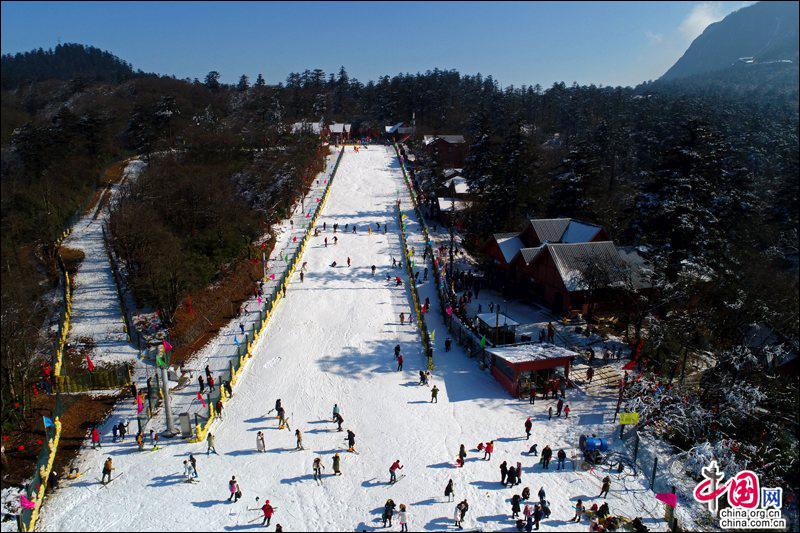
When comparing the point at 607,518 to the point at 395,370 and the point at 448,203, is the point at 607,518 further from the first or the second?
the point at 448,203

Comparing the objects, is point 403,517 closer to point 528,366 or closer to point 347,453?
point 347,453

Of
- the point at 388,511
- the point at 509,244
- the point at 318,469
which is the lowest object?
the point at 388,511

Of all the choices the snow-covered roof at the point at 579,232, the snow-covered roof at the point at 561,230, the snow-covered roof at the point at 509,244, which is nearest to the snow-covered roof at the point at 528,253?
the snow-covered roof at the point at 561,230

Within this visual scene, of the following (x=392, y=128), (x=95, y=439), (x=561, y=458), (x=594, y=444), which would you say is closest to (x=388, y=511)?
(x=561, y=458)

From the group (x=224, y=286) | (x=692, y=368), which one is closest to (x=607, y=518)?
(x=692, y=368)

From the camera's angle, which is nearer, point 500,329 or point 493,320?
point 500,329

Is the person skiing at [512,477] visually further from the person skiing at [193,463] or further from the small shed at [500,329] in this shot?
the person skiing at [193,463]
